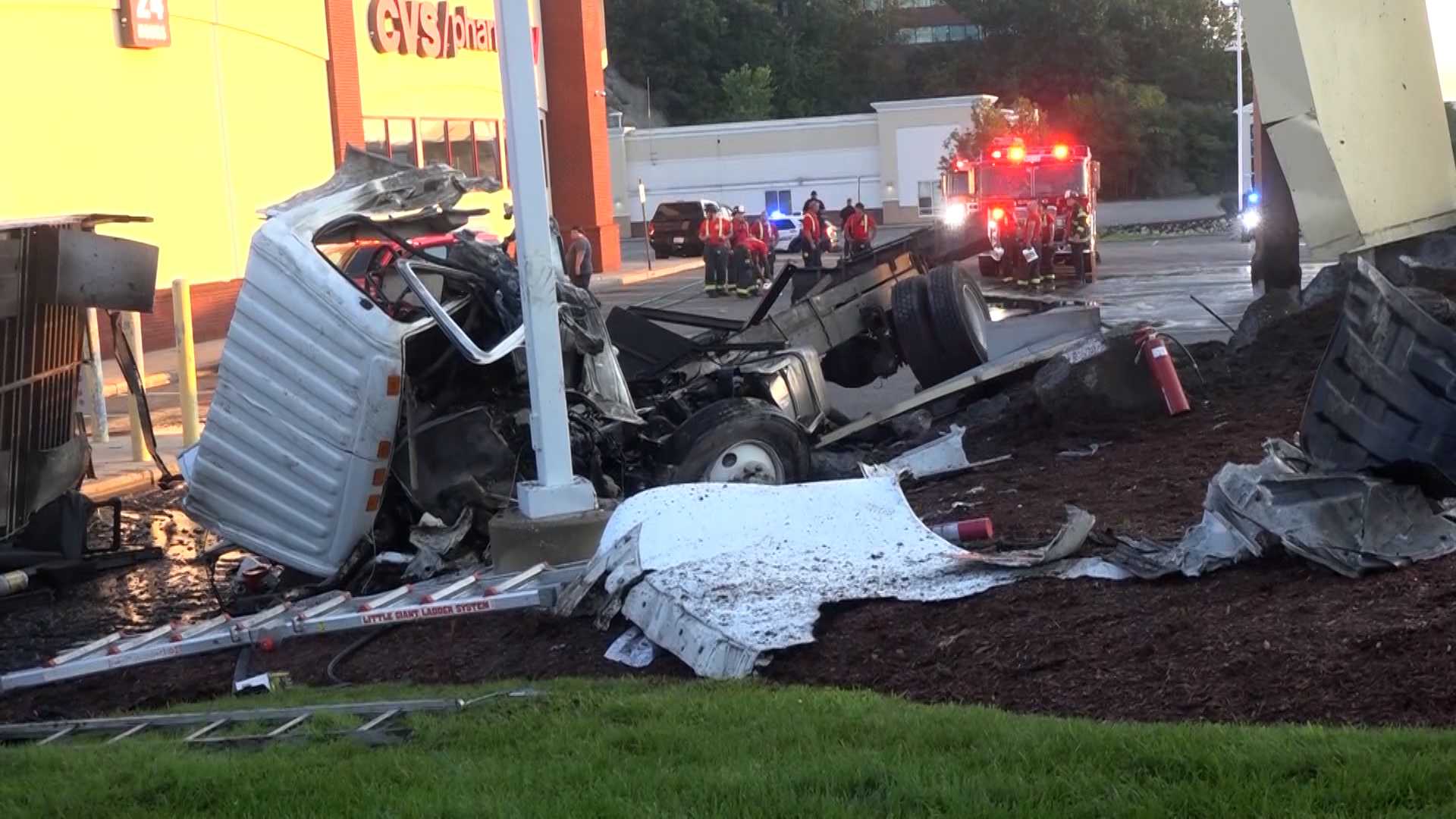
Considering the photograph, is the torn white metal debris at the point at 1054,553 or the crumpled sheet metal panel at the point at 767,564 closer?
the crumpled sheet metal panel at the point at 767,564

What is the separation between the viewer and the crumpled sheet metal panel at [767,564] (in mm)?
5516

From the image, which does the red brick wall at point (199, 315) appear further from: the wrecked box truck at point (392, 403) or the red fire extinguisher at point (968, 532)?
the red fire extinguisher at point (968, 532)

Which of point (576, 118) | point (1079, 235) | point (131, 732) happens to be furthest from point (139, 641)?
point (576, 118)

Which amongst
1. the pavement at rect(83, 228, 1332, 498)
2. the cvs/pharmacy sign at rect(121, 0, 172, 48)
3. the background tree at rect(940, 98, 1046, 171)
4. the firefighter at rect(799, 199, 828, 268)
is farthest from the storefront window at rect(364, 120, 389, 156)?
the background tree at rect(940, 98, 1046, 171)

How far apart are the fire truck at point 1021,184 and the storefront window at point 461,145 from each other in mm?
10809

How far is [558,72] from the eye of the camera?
39156mm

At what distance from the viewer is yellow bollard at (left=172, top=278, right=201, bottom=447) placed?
44.4ft

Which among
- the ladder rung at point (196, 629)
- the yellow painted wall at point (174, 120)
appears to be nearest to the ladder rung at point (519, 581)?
the ladder rung at point (196, 629)

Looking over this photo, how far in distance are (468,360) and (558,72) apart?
31898 millimetres

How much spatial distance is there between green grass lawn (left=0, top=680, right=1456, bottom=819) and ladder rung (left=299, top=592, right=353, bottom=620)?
1.95 metres

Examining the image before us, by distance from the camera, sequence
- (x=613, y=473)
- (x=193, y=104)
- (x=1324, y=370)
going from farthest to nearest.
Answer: (x=193, y=104) < (x=613, y=473) < (x=1324, y=370)

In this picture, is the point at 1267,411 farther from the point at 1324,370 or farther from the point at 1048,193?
the point at 1048,193

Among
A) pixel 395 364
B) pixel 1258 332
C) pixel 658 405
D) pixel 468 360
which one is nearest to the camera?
pixel 395 364

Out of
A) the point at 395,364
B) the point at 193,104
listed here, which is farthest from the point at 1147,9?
the point at 395,364
